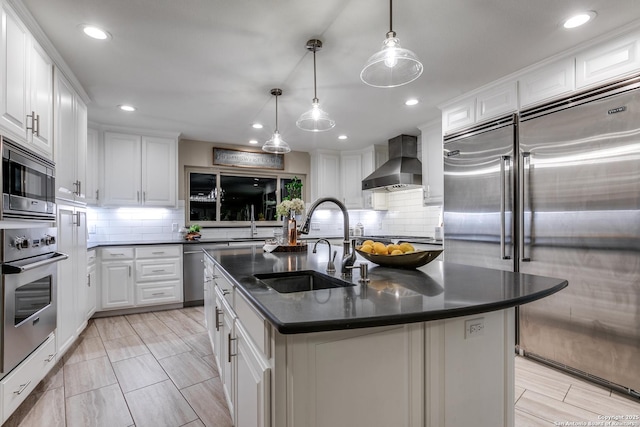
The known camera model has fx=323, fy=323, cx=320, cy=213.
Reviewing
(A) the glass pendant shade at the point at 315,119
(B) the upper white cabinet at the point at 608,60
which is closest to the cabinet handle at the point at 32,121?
(A) the glass pendant shade at the point at 315,119

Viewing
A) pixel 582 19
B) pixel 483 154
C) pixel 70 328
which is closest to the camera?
pixel 582 19

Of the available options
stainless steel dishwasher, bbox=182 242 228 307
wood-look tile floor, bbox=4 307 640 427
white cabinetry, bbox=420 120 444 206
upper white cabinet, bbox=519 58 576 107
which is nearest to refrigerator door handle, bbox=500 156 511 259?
upper white cabinet, bbox=519 58 576 107

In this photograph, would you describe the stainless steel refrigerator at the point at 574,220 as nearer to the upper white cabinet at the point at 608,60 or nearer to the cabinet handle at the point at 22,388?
the upper white cabinet at the point at 608,60

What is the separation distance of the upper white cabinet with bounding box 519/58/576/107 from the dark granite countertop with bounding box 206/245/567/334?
1.80 metres

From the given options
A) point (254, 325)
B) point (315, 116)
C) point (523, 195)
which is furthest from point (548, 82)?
point (254, 325)

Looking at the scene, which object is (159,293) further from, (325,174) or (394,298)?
(394,298)

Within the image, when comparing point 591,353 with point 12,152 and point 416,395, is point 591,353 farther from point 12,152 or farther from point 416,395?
point 12,152

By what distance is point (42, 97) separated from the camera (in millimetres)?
2238

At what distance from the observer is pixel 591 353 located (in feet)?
7.38

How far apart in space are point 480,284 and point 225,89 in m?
2.81

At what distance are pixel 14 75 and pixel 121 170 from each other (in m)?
2.59

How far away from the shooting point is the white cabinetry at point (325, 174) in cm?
560

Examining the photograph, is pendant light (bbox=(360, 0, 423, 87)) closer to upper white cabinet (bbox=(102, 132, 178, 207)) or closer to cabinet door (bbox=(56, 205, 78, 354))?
cabinet door (bbox=(56, 205, 78, 354))

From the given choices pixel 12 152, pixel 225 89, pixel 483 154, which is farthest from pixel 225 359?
pixel 483 154
